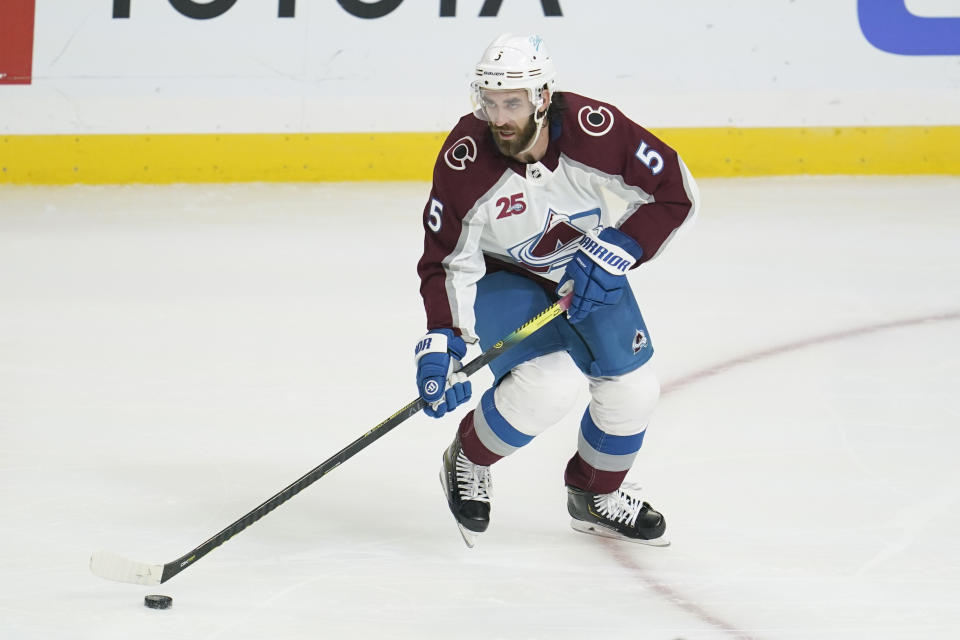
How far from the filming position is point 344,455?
2.36 metres

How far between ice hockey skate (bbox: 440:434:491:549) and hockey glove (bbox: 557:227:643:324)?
37 centimetres

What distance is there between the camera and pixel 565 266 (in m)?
2.51

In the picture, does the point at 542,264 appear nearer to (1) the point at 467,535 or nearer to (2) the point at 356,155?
(1) the point at 467,535

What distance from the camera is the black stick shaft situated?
229 cm

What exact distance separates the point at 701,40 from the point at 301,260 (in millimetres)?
1879

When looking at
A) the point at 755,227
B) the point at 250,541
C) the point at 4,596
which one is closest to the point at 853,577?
the point at 250,541

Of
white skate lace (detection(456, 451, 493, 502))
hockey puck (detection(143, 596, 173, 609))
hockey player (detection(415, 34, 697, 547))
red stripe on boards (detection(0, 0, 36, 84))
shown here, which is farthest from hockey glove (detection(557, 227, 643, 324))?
red stripe on boards (detection(0, 0, 36, 84))

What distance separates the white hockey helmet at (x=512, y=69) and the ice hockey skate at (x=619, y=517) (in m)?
0.77

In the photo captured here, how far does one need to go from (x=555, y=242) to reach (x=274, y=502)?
696 mm

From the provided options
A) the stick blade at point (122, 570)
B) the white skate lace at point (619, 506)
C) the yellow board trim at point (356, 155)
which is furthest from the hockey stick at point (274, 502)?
the yellow board trim at point (356, 155)

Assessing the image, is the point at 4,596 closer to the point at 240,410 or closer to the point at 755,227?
the point at 240,410

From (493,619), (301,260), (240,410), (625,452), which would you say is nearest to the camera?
(493,619)

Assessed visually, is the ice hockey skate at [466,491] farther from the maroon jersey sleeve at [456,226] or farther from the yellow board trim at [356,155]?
the yellow board trim at [356,155]

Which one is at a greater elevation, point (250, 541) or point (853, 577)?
point (853, 577)
